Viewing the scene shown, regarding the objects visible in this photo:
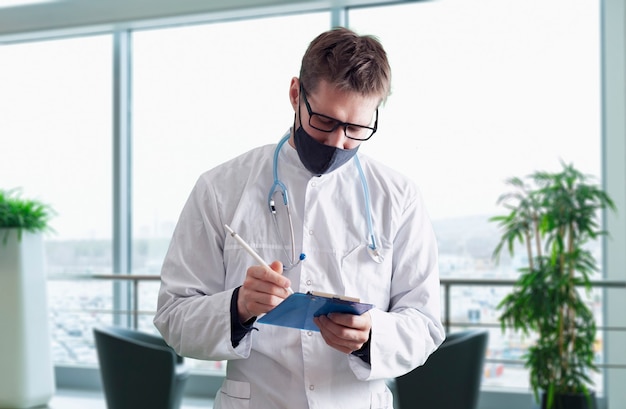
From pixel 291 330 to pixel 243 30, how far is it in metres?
3.41

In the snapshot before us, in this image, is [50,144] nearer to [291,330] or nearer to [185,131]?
[185,131]

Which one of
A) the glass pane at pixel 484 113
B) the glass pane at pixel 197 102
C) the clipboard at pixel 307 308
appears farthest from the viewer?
the glass pane at pixel 197 102

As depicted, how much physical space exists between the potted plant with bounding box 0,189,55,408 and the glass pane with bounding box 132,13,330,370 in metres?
0.70

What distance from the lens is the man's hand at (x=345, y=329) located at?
1.22 metres

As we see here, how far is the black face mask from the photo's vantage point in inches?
55.0

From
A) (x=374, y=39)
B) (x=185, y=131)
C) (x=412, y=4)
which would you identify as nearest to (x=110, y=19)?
(x=185, y=131)

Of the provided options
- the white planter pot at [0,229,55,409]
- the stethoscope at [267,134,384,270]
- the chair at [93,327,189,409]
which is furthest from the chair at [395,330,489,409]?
the white planter pot at [0,229,55,409]

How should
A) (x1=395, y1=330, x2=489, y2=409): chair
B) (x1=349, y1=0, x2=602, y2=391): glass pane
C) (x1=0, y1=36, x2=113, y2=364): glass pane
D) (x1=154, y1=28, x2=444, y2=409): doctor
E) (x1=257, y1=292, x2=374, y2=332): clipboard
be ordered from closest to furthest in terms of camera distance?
(x1=257, y1=292, x2=374, y2=332): clipboard < (x1=154, y1=28, x2=444, y2=409): doctor < (x1=395, y1=330, x2=489, y2=409): chair < (x1=349, y1=0, x2=602, y2=391): glass pane < (x1=0, y1=36, x2=113, y2=364): glass pane

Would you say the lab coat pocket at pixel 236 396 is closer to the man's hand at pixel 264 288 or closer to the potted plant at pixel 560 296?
the man's hand at pixel 264 288

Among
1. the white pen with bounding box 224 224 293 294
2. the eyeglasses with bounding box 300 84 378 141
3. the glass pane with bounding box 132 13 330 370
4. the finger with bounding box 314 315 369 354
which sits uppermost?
the glass pane with bounding box 132 13 330 370

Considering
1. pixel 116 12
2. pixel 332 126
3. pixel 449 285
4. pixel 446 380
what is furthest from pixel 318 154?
pixel 116 12

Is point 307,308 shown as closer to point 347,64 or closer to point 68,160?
point 347,64

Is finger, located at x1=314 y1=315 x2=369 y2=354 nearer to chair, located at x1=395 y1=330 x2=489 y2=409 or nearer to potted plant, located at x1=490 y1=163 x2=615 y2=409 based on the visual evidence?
chair, located at x1=395 y1=330 x2=489 y2=409

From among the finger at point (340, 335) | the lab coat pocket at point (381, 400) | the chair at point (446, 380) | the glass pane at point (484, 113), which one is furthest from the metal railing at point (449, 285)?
the finger at point (340, 335)
